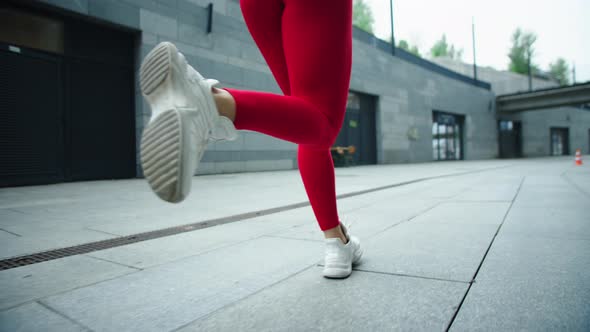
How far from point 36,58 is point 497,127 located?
93.3 feet

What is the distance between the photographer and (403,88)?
17.0m

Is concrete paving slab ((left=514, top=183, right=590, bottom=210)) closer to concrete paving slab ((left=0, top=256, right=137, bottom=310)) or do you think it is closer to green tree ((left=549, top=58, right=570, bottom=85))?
concrete paving slab ((left=0, top=256, right=137, bottom=310))

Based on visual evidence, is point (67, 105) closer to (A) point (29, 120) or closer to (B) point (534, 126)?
(A) point (29, 120)

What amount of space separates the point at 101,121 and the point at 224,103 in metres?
7.62

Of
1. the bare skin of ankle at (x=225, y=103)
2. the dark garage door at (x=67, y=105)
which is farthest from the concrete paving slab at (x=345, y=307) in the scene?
the dark garage door at (x=67, y=105)

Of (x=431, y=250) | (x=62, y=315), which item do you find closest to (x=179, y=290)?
(x=62, y=315)

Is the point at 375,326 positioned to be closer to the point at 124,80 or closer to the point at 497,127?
the point at 124,80

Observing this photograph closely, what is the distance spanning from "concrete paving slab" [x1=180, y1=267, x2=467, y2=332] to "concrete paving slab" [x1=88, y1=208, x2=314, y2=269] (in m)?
0.65

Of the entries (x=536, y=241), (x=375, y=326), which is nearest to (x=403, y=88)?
(x=536, y=241)

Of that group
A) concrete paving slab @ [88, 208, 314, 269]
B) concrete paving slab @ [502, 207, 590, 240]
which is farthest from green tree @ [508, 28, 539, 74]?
concrete paving slab @ [88, 208, 314, 269]

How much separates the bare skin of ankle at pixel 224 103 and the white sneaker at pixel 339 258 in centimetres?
68

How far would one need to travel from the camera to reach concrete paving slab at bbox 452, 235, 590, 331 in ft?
2.77

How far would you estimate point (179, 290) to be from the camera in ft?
3.70

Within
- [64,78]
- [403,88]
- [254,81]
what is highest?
[403,88]
